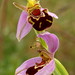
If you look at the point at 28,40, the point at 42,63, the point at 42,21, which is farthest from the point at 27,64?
the point at 28,40

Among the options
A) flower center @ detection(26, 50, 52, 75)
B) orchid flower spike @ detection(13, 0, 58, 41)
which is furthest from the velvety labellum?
flower center @ detection(26, 50, 52, 75)

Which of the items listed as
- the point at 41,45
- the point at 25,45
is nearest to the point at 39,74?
the point at 41,45

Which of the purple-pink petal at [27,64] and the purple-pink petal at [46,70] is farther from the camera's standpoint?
the purple-pink petal at [27,64]

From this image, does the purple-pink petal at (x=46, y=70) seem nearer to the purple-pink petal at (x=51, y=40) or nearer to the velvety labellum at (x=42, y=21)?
the purple-pink petal at (x=51, y=40)

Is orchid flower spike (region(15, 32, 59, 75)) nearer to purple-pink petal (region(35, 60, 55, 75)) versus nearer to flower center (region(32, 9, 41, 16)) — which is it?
purple-pink petal (region(35, 60, 55, 75))

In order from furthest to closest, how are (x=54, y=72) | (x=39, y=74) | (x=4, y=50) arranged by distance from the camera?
1. (x=4, y=50)
2. (x=54, y=72)
3. (x=39, y=74)

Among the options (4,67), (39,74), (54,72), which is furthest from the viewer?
(4,67)

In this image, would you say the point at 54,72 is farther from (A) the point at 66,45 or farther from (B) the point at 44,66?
(A) the point at 66,45

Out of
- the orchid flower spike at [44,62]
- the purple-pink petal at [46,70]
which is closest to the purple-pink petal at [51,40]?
the orchid flower spike at [44,62]
